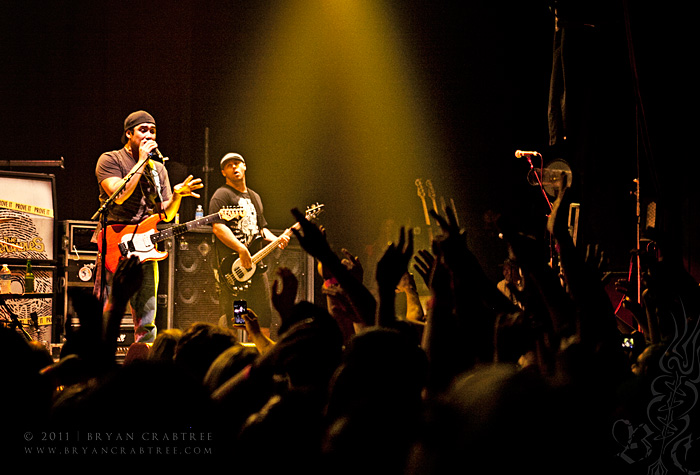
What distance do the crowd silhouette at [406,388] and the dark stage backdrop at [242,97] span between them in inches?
205

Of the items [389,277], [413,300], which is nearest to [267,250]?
[413,300]

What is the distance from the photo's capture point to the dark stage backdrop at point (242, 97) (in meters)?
6.67

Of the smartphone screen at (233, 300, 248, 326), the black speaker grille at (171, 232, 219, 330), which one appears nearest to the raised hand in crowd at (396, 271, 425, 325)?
the smartphone screen at (233, 300, 248, 326)

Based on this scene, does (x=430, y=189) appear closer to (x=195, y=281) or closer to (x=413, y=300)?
(x=195, y=281)

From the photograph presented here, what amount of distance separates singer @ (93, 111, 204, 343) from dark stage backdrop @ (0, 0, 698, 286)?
2.09 m

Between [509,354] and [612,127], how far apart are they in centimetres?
380

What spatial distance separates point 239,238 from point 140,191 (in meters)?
1.34

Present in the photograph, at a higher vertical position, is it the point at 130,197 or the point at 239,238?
the point at 130,197

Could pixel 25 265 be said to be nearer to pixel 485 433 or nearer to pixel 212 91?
pixel 212 91

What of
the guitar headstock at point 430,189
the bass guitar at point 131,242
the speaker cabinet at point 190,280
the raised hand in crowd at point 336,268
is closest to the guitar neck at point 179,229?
the bass guitar at point 131,242

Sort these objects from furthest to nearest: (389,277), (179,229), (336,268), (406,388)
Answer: (179,229) → (336,268) → (389,277) → (406,388)

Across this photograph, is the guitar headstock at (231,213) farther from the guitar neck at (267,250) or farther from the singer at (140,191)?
the singer at (140,191)

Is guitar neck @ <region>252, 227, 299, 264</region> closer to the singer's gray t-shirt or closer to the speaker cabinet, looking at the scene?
the speaker cabinet

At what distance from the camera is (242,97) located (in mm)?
7480
